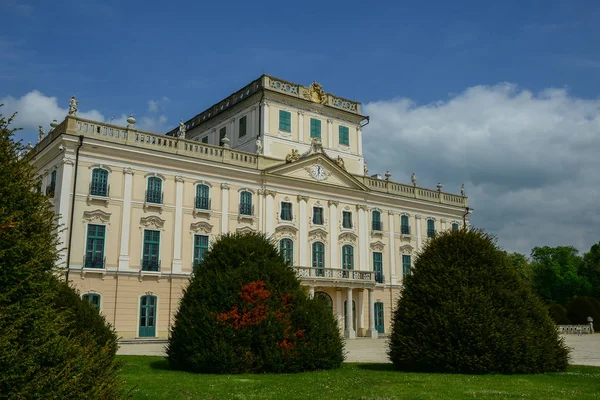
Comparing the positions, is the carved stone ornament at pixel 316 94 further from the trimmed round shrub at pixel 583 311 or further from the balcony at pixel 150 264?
the trimmed round shrub at pixel 583 311

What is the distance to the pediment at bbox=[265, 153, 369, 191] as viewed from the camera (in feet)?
128

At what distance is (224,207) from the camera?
119ft

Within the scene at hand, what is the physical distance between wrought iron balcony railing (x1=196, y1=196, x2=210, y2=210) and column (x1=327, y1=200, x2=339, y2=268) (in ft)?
32.3

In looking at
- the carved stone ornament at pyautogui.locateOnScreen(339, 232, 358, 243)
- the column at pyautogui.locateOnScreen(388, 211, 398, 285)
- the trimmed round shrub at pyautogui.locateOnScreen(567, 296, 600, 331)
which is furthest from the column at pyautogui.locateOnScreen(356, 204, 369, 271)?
the trimmed round shrub at pyautogui.locateOnScreen(567, 296, 600, 331)

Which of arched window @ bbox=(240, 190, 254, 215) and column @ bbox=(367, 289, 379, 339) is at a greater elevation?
arched window @ bbox=(240, 190, 254, 215)

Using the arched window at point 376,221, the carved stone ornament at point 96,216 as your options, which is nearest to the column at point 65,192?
the carved stone ornament at point 96,216

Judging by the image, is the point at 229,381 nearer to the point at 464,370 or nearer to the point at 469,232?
the point at 464,370

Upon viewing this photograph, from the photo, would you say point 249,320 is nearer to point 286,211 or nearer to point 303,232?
point 286,211

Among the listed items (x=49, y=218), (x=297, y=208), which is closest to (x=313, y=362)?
(x=49, y=218)

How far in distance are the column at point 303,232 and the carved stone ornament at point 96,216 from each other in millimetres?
13302

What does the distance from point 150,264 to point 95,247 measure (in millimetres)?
3299

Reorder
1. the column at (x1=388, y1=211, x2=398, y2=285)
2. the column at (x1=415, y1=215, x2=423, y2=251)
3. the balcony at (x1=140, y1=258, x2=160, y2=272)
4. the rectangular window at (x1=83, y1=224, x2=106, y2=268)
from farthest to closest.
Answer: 1. the column at (x1=415, y1=215, x2=423, y2=251)
2. the column at (x1=388, y1=211, x2=398, y2=285)
3. the balcony at (x1=140, y1=258, x2=160, y2=272)
4. the rectangular window at (x1=83, y1=224, x2=106, y2=268)

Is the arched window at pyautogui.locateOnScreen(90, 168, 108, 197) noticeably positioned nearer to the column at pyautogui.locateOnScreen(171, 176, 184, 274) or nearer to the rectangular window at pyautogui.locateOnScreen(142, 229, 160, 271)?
the rectangular window at pyautogui.locateOnScreen(142, 229, 160, 271)

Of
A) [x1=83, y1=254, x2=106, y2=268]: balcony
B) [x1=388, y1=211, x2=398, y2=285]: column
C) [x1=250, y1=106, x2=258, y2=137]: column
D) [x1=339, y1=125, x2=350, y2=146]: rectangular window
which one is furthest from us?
[x1=388, y1=211, x2=398, y2=285]: column
